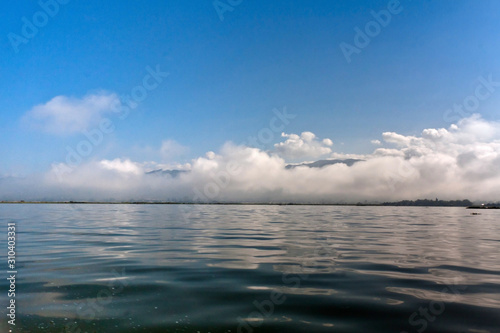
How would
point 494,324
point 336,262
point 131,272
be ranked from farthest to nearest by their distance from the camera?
point 336,262, point 131,272, point 494,324

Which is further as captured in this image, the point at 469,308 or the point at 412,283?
the point at 412,283

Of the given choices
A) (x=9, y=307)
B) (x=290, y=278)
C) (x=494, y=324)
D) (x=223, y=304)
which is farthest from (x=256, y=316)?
(x=9, y=307)

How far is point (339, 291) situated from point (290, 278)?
209 centimetres

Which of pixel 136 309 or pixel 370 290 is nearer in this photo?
pixel 136 309

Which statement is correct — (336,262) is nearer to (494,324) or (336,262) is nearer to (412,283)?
(412,283)

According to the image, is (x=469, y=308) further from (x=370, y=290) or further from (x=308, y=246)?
(x=308, y=246)

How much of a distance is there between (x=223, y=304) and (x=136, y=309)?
7.15 ft

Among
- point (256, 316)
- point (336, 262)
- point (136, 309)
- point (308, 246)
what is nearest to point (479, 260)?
point (336, 262)

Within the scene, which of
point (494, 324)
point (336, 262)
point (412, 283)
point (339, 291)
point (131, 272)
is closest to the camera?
point (494, 324)

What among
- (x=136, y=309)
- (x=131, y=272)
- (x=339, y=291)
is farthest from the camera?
(x=131, y=272)

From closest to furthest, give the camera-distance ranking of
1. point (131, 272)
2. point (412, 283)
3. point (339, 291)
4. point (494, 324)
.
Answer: point (494, 324)
point (339, 291)
point (412, 283)
point (131, 272)

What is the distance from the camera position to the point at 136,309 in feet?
26.8

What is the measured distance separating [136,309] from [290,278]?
553cm

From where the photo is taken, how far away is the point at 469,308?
8539 mm
